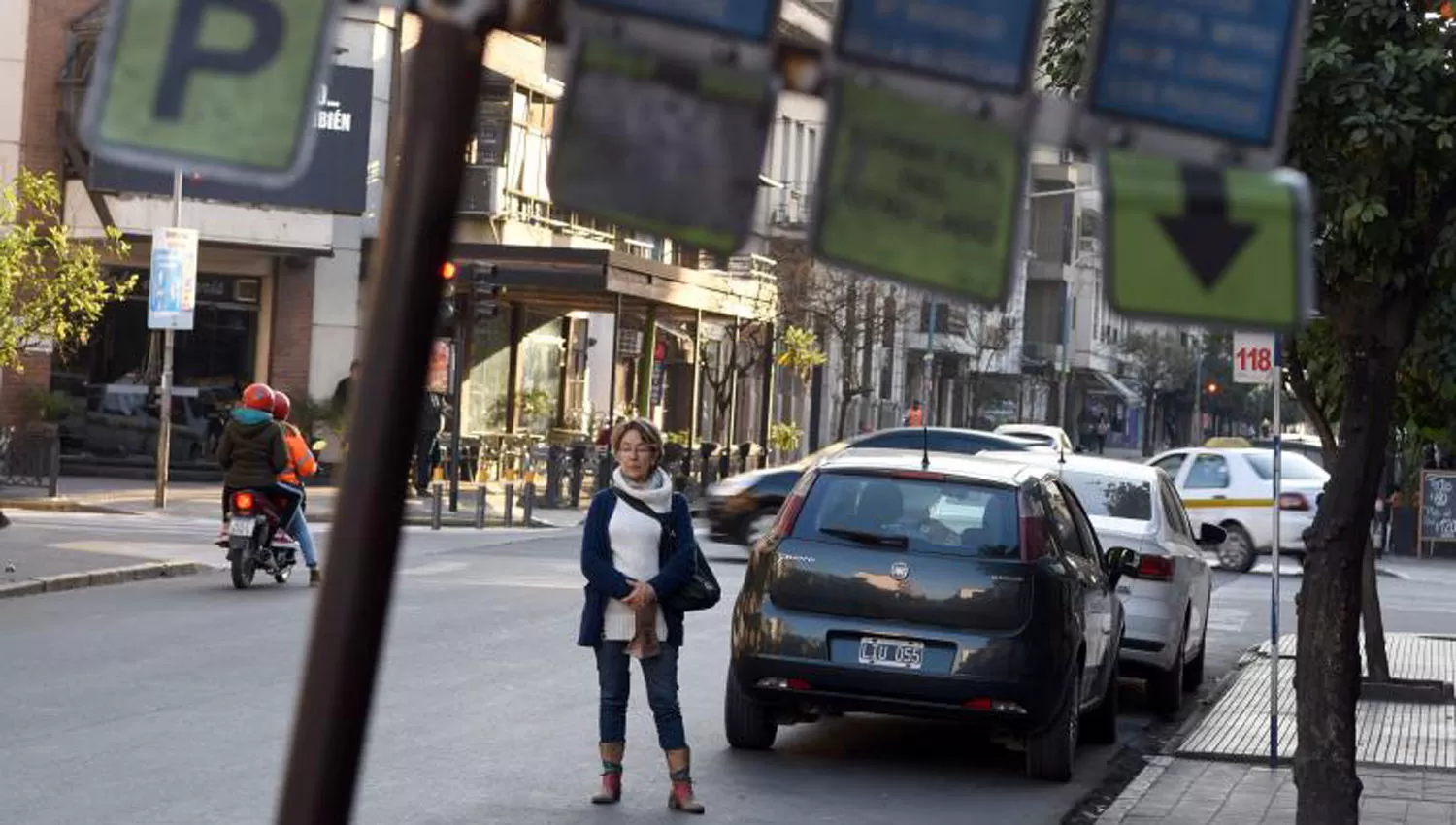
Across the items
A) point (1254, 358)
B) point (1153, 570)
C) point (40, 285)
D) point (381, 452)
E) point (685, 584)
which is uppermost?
point (40, 285)

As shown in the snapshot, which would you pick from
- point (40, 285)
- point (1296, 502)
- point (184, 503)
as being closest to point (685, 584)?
point (40, 285)

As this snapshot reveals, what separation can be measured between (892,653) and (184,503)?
76.6 feet

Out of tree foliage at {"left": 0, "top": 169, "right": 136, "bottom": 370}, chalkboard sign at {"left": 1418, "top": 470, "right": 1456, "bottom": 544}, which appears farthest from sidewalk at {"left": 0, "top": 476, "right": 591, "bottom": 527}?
chalkboard sign at {"left": 1418, "top": 470, "right": 1456, "bottom": 544}

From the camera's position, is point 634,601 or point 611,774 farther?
point 611,774

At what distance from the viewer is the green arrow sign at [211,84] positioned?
3145mm

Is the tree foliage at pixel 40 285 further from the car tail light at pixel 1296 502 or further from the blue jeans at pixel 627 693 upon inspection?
the blue jeans at pixel 627 693

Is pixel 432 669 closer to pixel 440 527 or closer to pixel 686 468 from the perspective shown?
pixel 440 527

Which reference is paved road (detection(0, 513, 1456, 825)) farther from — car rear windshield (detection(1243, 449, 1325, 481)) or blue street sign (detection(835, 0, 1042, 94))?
car rear windshield (detection(1243, 449, 1325, 481))

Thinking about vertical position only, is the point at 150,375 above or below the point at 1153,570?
above

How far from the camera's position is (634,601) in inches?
432

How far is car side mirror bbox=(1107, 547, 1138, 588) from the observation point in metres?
14.8

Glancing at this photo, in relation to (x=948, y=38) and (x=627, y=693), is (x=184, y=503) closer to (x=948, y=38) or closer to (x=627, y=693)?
(x=627, y=693)

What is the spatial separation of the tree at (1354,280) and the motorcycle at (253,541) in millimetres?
12252

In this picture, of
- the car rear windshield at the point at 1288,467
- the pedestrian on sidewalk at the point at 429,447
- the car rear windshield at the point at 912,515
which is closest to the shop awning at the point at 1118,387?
the pedestrian on sidewalk at the point at 429,447
